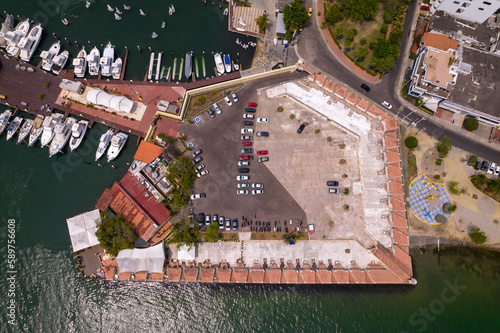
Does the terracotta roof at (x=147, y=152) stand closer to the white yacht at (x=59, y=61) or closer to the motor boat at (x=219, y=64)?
the motor boat at (x=219, y=64)

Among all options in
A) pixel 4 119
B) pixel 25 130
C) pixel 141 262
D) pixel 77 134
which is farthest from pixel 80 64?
pixel 141 262

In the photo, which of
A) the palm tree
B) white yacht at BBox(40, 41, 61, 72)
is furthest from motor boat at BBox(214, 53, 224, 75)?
white yacht at BBox(40, 41, 61, 72)

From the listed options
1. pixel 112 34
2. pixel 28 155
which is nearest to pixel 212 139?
pixel 112 34

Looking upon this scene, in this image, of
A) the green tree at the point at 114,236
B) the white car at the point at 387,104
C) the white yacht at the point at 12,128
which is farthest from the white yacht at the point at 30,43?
the white car at the point at 387,104

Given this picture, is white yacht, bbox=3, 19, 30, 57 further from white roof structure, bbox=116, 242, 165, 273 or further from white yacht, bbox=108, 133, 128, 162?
white roof structure, bbox=116, 242, 165, 273

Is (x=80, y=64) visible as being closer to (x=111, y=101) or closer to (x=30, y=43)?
(x=30, y=43)

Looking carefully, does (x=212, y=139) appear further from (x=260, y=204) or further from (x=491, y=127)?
(x=491, y=127)
